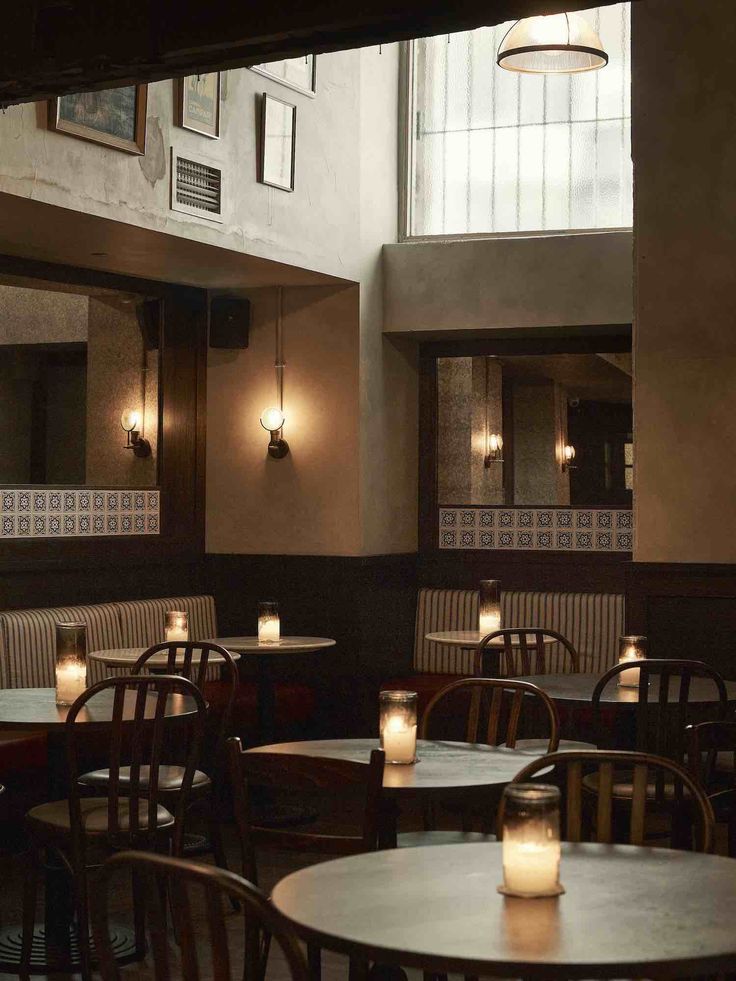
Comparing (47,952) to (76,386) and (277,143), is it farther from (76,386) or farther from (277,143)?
(277,143)

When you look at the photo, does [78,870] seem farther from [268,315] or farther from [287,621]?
[268,315]

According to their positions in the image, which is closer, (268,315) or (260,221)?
(260,221)

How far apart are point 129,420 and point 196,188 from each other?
1.70m

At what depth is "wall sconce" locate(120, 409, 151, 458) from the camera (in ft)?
25.0

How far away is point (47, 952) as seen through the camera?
428 cm

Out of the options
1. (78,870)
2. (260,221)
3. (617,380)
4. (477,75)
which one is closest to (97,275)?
(260,221)

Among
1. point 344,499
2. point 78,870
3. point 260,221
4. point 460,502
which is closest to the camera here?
point 78,870

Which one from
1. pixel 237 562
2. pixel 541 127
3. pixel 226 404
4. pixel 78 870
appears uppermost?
pixel 541 127

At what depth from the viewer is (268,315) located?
8.00 meters

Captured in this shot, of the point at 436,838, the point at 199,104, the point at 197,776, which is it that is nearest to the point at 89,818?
the point at 197,776

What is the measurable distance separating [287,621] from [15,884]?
2849 mm

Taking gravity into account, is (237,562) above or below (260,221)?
below

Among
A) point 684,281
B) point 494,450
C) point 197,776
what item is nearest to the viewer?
point 197,776

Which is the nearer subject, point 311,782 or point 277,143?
point 311,782
